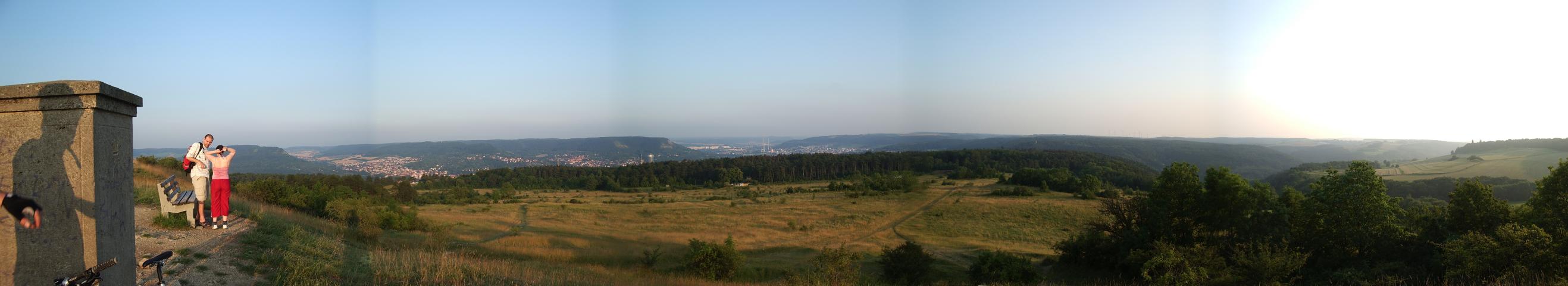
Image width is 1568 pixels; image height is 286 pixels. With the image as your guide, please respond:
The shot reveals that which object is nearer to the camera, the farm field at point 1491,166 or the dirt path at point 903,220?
the farm field at point 1491,166

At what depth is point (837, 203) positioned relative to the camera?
202 ft

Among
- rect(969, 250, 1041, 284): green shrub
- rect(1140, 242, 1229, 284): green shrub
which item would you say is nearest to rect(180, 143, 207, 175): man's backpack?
rect(1140, 242, 1229, 284): green shrub

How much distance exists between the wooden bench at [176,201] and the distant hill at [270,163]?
98194 mm

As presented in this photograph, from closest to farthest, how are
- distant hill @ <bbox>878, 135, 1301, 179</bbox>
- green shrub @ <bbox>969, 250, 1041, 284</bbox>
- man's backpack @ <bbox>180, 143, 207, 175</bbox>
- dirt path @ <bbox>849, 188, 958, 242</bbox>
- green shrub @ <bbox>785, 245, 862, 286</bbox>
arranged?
man's backpack @ <bbox>180, 143, 207, 175</bbox> < green shrub @ <bbox>785, 245, 862, 286</bbox> < green shrub @ <bbox>969, 250, 1041, 284</bbox> < dirt path @ <bbox>849, 188, 958, 242</bbox> < distant hill @ <bbox>878, 135, 1301, 179</bbox>

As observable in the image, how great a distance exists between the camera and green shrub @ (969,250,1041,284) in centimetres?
2338

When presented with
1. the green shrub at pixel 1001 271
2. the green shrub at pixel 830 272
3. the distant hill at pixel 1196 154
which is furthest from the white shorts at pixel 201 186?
the distant hill at pixel 1196 154

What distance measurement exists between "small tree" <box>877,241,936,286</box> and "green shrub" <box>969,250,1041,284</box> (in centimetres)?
205

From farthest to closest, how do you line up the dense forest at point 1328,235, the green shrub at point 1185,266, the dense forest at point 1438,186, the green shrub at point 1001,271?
the dense forest at point 1438,186 → the green shrub at point 1001,271 → the green shrub at point 1185,266 → the dense forest at point 1328,235

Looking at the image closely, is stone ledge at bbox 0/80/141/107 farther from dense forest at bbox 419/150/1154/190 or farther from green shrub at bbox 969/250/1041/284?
dense forest at bbox 419/150/1154/190

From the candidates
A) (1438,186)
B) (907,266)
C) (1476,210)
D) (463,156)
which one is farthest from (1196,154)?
(463,156)

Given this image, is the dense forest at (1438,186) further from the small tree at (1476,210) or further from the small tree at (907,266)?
the small tree at (907,266)

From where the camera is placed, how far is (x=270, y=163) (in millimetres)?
105875

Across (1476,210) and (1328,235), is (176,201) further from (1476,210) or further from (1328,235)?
(1476,210)

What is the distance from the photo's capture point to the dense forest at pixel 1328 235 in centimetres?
1233
